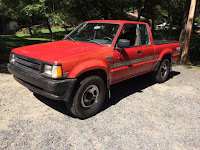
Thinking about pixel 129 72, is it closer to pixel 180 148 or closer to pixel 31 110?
pixel 180 148

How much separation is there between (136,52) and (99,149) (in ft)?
8.69

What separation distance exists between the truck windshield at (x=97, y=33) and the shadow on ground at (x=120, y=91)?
1487 millimetres

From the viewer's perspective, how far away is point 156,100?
16.1 feet

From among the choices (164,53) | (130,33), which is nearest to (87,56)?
(130,33)

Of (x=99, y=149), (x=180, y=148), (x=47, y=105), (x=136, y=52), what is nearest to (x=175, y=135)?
(x=180, y=148)

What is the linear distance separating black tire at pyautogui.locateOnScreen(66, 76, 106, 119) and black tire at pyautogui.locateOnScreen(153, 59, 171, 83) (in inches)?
102

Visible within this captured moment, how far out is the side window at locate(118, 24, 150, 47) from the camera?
15.4 ft

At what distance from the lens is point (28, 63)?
12.0ft

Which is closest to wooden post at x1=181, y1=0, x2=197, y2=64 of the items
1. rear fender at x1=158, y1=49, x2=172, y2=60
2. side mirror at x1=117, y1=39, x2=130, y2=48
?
rear fender at x1=158, y1=49, x2=172, y2=60

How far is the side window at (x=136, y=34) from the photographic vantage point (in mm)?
4680

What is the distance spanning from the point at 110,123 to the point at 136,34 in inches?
98.1

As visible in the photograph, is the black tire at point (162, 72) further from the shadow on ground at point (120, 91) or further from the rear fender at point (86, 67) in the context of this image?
the rear fender at point (86, 67)

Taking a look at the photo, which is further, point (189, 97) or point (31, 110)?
point (189, 97)

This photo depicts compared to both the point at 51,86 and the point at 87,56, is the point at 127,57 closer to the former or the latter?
the point at 87,56
